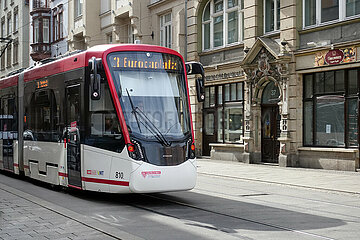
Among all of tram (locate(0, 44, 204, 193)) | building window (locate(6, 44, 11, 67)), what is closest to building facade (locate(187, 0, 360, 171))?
tram (locate(0, 44, 204, 193))

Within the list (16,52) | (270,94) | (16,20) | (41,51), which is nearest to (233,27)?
(270,94)

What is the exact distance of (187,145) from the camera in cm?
1094

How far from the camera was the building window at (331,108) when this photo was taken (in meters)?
18.9

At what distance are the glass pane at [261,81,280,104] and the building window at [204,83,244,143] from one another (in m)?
1.59

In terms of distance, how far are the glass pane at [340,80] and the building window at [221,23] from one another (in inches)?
241

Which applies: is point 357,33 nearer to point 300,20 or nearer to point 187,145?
point 300,20

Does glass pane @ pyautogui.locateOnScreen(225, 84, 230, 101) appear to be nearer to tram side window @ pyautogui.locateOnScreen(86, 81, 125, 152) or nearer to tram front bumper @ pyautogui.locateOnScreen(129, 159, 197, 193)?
tram side window @ pyautogui.locateOnScreen(86, 81, 125, 152)

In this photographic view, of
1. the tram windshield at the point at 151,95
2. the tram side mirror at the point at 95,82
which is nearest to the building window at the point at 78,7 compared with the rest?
the tram windshield at the point at 151,95

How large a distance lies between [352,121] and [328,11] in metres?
4.24

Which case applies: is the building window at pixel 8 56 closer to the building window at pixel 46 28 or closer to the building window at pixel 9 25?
the building window at pixel 9 25

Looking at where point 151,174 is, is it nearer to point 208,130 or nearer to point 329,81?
point 329,81

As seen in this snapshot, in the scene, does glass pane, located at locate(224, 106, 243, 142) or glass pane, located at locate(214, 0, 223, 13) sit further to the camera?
glass pane, located at locate(214, 0, 223, 13)

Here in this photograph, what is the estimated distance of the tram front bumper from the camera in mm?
10336

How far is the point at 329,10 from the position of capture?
19.8 metres
